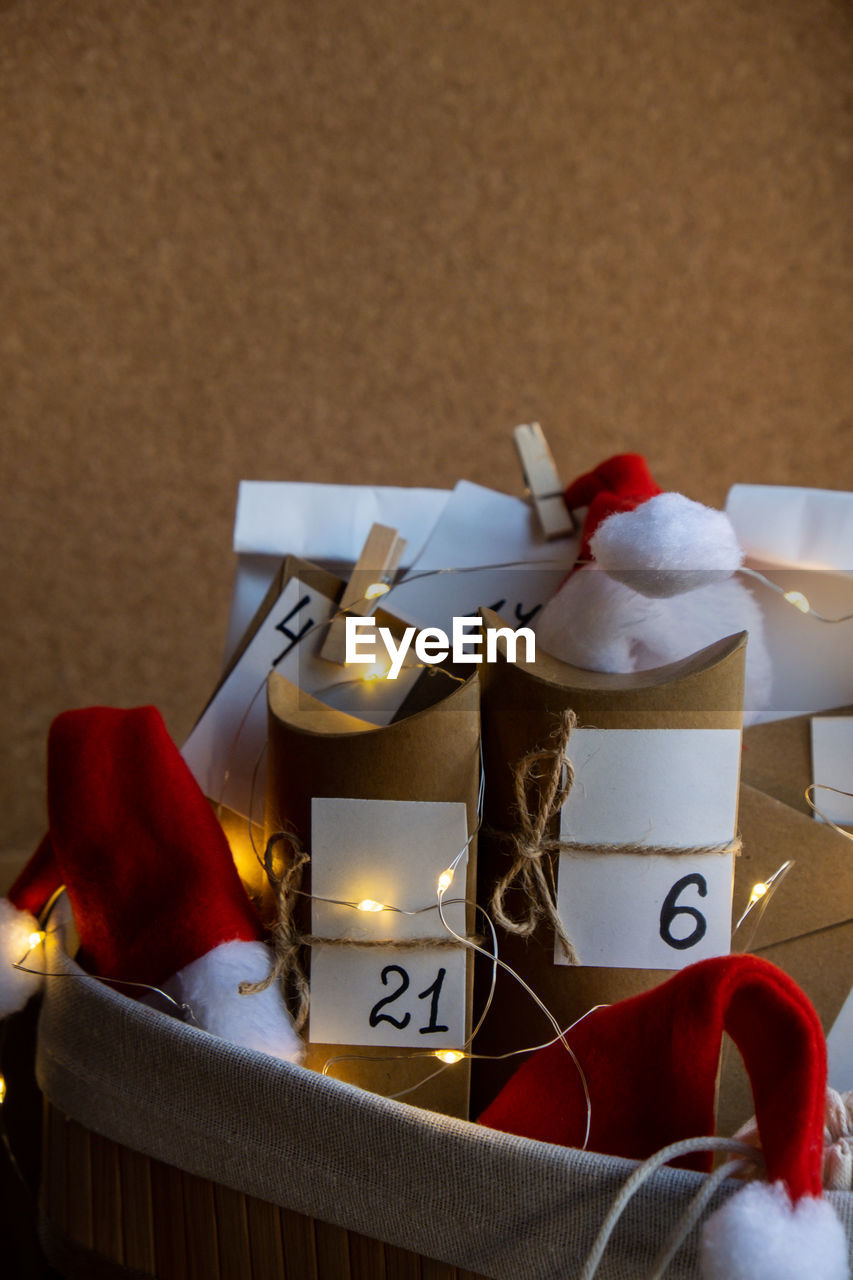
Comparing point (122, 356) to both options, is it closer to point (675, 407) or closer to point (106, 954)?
point (675, 407)

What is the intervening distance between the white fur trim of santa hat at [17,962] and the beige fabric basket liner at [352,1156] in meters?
0.06

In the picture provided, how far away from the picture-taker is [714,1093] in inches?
17.0

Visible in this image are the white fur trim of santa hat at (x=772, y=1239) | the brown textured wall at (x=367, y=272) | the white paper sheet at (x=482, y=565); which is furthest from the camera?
the brown textured wall at (x=367, y=272)

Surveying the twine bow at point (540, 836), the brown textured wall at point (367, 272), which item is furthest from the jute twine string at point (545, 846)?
the brown textured wall at point (367, 272)

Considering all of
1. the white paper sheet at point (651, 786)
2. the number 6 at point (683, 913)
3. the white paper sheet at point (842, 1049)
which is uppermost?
the white paper sheet at point (651, 786)

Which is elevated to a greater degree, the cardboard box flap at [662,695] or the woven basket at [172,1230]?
the cardboard box flap at [662,695]

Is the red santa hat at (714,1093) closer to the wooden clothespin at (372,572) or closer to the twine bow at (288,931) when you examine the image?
the twine bow at (288,931)

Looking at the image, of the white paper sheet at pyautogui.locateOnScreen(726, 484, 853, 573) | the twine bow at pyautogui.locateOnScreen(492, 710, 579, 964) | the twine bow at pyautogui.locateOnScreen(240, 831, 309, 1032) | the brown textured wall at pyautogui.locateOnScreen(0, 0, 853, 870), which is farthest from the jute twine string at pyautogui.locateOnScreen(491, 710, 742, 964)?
the brown textured wall at pyautogui.locateOnScreen(0, 0, 853, 870)

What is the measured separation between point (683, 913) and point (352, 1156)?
19cm

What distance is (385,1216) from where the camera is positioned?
16.8 inches

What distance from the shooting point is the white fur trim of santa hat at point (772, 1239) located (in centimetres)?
34

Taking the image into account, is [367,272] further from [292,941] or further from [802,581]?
[292,941]

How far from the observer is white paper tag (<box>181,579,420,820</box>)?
61 cm

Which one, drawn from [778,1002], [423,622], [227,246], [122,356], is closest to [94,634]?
[122,356]
